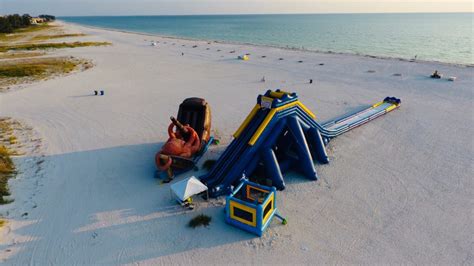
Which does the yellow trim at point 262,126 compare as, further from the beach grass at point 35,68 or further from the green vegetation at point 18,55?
the green vegetation at point 18,55

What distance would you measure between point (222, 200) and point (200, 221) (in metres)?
1.35

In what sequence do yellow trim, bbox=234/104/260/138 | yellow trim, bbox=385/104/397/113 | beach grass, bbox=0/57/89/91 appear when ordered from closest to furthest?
yellow trim, bbox=234/104/260/138
yellow trim, bbox=385/104/397/113
beach grass, bbox=0/57/89/91

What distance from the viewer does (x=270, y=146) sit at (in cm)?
1109

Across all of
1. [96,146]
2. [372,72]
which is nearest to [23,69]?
[96,146]

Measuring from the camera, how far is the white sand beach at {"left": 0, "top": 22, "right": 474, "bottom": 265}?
27.7 feet

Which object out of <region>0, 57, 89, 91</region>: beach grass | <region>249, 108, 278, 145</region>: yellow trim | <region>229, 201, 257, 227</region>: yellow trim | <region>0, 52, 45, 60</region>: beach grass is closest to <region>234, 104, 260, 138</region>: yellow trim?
<region>249, 108, 278, 145</region>: yellow trim

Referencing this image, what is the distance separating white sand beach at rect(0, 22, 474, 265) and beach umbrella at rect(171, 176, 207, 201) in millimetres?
633

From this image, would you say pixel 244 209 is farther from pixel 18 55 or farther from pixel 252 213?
pixel 18 55

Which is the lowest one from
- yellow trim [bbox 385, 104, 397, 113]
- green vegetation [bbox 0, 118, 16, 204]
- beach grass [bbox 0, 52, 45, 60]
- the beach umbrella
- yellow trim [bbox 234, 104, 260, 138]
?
green vegetation [bbox 0, 118, 16, 204]

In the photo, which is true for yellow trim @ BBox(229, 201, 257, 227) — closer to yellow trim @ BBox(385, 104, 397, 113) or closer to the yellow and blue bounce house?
the yellow and blue bounce house

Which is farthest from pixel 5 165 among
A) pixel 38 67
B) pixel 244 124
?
pixel 38 67

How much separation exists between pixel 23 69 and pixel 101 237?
98.8ft

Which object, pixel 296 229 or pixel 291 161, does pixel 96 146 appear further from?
pixel 296 229

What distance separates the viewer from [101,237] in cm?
899
